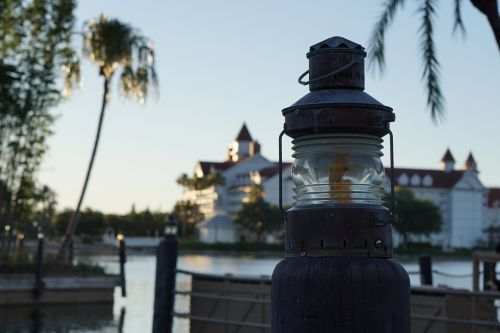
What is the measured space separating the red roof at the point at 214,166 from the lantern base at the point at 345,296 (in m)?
149

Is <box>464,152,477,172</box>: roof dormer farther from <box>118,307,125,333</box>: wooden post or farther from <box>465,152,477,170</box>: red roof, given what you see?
<box>118,307,125,333</box>: wooden post

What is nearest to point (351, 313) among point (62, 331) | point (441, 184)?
point (62, 331)

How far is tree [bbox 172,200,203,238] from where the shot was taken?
133 meters

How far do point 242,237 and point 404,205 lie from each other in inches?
1206

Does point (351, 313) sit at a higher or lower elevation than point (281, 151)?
lower

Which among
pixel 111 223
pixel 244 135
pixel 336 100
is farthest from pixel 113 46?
pixel 244 135

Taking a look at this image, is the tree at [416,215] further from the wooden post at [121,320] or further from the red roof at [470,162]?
the wooden post at [121,320]

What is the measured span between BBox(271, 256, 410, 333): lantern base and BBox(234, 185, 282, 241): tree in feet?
377

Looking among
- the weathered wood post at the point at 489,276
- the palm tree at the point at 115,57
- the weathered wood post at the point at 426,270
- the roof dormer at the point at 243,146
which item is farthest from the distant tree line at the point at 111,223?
the weathered wood post at the point at 426,270

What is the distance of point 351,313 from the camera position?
7.90ft

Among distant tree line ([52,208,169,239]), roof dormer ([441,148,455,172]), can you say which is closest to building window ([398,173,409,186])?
roof dormer ([441,148,455,172])

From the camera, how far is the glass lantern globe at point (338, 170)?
2584 mm

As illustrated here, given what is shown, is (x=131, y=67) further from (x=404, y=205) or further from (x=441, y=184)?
(x=441, y=184)

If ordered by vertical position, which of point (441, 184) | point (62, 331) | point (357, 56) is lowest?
point (62, 331)
